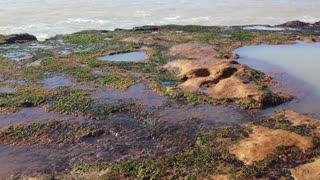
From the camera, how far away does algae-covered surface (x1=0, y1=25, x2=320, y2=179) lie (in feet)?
40.6

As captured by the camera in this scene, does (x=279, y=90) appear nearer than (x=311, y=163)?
No

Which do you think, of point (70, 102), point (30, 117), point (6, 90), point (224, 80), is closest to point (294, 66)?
point (224, 80)

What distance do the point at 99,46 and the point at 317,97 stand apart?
15.5 m

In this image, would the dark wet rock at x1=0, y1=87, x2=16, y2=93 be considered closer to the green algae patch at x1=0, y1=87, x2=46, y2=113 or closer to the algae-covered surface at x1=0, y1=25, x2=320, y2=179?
the algae-covered surface at x1=0, y1=25, x2=320, y2=179

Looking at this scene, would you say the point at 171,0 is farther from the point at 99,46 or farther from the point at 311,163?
the point at 311,163

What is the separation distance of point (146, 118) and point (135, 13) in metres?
37.4

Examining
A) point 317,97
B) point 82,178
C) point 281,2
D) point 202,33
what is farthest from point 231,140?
point 281,2

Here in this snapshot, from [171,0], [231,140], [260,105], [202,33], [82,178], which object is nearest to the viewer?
[82,178]

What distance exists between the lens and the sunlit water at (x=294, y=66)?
17702 millimetres

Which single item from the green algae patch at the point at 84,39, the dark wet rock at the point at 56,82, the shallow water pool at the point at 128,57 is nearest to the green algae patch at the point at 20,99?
the dark wet rock at the point at 56,82

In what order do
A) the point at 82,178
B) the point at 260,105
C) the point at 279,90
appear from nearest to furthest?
1. the point at 82,178
2. the point at 260,105
3. the point at 279,90

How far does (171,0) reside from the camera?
61.4m

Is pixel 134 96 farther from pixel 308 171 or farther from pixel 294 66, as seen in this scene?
pixel 294 66

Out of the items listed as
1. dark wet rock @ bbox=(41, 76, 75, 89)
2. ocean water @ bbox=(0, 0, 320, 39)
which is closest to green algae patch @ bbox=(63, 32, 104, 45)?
ocean water @ bbox=(0, 0, 320, 39)
